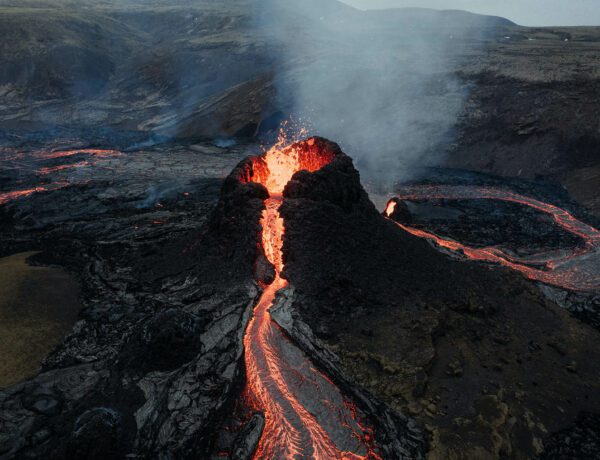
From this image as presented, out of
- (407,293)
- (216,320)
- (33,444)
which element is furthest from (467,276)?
(33,444)

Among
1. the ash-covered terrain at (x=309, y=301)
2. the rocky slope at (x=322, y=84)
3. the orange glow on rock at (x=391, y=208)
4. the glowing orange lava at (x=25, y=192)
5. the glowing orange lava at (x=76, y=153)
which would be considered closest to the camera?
the ash-covered terrain at (x=309, y=301)

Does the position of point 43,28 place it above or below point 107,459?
above

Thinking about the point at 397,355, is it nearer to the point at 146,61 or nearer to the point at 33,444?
the point at 33,444

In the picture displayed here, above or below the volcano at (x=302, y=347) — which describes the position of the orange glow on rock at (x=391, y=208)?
below

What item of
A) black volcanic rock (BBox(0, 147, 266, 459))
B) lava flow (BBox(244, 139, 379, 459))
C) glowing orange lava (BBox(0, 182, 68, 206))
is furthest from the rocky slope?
lava flow (BBox(244, 139, 379, 459))

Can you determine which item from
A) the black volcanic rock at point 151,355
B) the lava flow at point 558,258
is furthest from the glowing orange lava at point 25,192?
the lava flow at point 558,258

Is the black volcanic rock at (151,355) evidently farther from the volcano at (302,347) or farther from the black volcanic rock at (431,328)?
the black volcanic rock at (431,328)

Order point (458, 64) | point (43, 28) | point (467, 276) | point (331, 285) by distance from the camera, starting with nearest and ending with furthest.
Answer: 1. point (331, 285)
2. point (467, 276)
3. point (458, 64)
4. point (43, 28)
